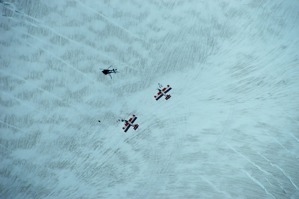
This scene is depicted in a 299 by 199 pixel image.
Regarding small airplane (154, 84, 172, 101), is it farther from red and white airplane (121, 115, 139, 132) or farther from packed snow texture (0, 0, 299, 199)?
red and white airplane (121, 115, 139, 132)

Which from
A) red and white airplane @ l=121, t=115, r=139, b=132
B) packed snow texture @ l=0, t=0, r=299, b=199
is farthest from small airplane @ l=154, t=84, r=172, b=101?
red and white airplane @ l=121, t=115, r=139, b=132

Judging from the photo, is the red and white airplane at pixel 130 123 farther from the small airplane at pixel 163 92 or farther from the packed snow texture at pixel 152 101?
the small airplane at pixel 163 92

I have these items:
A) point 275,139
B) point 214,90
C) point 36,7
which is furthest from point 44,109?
point 275,139

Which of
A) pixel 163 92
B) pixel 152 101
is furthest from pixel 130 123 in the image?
pixel 163 92

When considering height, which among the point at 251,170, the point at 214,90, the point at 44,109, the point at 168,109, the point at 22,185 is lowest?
the point at 22,185

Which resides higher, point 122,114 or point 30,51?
point 30,51

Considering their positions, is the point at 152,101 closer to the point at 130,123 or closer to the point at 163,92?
the point at 163,92

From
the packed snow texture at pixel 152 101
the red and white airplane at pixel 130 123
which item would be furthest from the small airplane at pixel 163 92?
the red and white airplane at pixel 130 123

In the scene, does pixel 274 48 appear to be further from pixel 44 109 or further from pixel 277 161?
pixel 44 109
